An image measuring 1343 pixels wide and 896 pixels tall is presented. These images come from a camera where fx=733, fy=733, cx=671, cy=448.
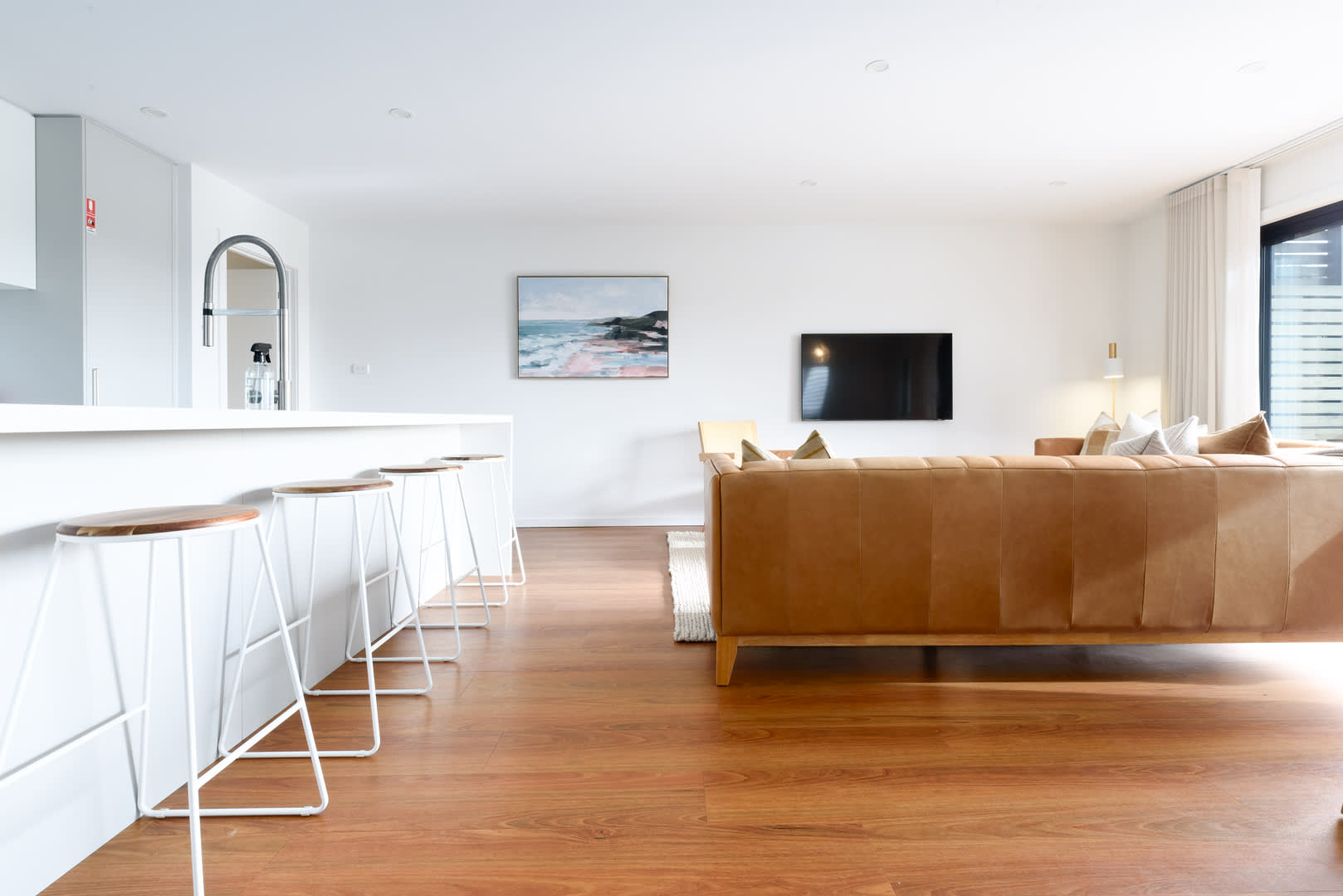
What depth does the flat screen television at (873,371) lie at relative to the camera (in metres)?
5.73

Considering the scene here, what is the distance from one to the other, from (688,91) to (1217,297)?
3.68 m

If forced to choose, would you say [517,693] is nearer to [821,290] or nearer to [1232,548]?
[1232,548]

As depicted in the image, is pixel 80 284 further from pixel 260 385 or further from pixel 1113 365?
pixel 1113 365

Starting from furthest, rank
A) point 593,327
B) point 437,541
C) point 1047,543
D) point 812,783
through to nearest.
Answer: point 593,327, point 437,541, point 1047,543, point 812,783

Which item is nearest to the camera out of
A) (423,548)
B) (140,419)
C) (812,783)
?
(140,419)

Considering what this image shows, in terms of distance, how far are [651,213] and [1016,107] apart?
2594mm

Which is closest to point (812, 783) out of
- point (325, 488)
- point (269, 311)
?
point (325, 488)

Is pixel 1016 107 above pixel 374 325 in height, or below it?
above

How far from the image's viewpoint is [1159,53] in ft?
10.3

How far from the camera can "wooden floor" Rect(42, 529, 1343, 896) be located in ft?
4.08

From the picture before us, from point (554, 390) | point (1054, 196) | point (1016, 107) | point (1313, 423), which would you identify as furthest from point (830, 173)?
point (1313, 423)

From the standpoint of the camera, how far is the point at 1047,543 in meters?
2.10

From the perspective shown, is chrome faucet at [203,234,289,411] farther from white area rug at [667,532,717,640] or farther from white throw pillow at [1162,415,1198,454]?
white throw pillow at [1162,415,1198,454]

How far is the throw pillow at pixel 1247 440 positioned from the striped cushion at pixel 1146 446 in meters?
0.15
